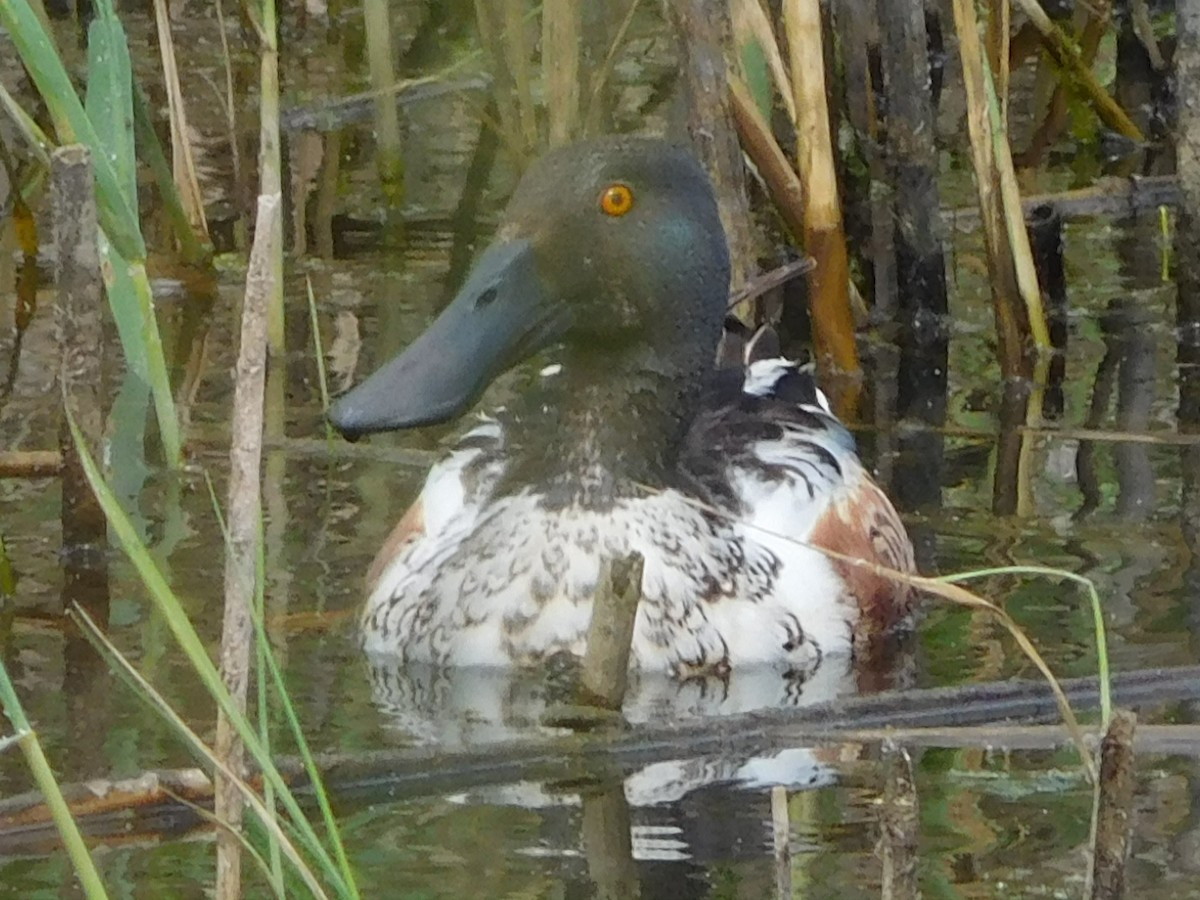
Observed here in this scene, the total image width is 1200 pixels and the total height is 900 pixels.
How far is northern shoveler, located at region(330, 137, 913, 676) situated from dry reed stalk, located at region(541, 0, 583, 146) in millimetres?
1168

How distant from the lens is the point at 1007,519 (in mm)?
5590

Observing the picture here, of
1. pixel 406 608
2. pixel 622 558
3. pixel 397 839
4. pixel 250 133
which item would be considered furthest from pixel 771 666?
pixel 250 133

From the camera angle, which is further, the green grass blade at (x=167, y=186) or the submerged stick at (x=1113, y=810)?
the green grass blade at (x=167, y=186)

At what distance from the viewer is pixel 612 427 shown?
5.04 metres

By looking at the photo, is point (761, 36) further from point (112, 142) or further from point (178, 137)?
point (112, 142)

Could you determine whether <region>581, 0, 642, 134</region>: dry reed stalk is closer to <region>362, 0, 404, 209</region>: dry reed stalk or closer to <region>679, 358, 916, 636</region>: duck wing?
<region>362, 0, 404, 209</region>: dry reed stalk

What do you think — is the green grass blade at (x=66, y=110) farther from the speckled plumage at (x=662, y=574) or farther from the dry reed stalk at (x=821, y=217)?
the dry reed stalk at (x=821, y=217)

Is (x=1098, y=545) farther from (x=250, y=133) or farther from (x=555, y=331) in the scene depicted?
(x=250, y=133)

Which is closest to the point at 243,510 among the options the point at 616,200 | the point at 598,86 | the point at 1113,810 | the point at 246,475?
the point at 246,475

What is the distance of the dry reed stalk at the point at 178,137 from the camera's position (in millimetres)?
6180

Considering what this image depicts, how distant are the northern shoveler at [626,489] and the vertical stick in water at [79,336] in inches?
23.4

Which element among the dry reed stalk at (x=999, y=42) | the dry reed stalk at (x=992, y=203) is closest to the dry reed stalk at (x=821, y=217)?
the dry reed stalk at (x=992, y=203)

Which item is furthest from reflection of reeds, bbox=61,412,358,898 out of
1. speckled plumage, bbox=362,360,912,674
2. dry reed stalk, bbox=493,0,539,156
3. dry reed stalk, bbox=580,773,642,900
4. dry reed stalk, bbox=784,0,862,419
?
dry reed stalk, bbox=493,0,539,156

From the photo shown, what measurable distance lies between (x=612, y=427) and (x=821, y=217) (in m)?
1.42
